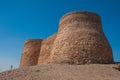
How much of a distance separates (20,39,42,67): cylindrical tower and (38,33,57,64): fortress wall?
49.9 inches

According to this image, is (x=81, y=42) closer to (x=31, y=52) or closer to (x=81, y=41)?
(x=81, y=41)

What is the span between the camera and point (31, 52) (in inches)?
956

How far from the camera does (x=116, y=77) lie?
37.0 ft

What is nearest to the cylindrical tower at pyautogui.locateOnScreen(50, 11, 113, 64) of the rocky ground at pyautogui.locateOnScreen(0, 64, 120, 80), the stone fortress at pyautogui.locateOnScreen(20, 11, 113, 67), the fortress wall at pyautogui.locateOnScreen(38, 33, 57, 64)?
the stone fortress at pyautogui.locateOnScreen(20, 11, 113, 67)

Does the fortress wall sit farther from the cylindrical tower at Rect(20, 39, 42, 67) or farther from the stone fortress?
the stone fortress

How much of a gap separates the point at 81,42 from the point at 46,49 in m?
7.40

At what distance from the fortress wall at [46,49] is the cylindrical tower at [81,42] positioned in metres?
4.53

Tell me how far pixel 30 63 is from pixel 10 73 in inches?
552

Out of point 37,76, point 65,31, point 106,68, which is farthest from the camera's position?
point 65,31

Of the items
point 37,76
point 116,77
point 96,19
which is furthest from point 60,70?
point 96,19

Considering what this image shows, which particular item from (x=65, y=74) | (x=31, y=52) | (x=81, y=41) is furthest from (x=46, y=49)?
(x=65, y=74)

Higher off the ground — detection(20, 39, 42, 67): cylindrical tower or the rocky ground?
detection(20, 39, 42, 67): cylindrical tower

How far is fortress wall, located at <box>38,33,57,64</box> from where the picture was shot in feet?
70.8

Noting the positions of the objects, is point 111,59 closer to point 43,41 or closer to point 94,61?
point 94,61
